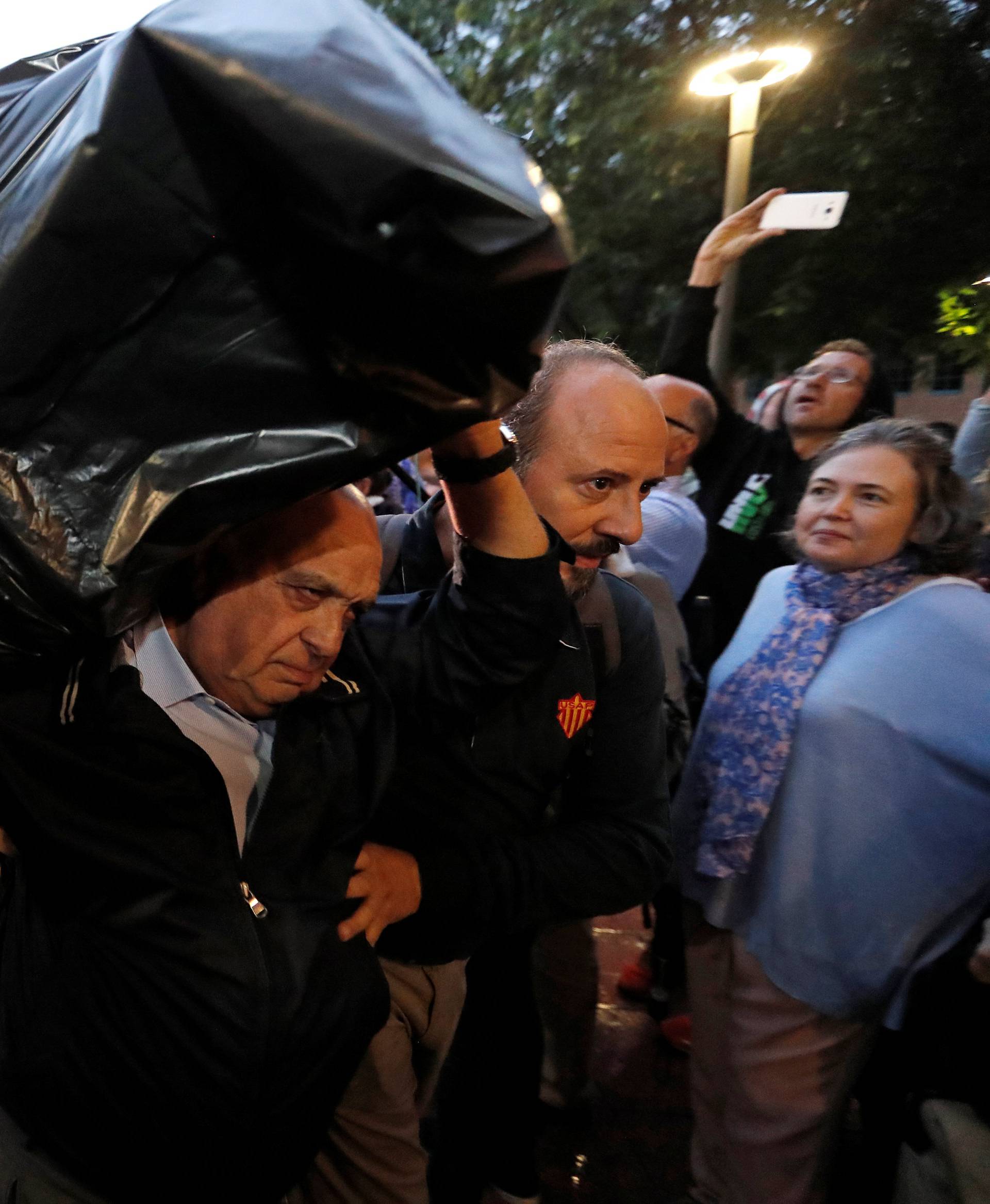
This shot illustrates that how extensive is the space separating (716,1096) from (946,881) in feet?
3.26

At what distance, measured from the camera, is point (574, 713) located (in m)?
1.66

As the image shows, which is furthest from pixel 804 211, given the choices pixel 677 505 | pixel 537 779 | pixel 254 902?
pixel 254 902

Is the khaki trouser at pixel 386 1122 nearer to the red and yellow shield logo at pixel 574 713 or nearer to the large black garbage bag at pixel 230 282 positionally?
the red and yellow shield logo at pixel 574 713

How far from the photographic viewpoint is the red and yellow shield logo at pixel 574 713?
1629 mm

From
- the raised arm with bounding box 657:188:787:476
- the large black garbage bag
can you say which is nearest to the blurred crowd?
the large black garbage bag

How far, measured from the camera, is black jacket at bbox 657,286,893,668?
3.71 m

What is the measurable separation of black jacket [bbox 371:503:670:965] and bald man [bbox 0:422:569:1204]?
0.87 ft

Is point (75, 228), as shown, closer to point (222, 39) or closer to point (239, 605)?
point (222, 39)

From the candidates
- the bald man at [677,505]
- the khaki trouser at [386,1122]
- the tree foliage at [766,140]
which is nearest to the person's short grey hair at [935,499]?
the bald man at [677,505]

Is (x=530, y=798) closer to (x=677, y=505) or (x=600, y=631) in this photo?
(x=600, y=631)

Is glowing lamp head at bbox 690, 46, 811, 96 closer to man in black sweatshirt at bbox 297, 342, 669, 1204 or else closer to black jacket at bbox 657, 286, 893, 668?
black jacket at bbox 657, 286, 893, 668

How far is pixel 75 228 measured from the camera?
761 mm

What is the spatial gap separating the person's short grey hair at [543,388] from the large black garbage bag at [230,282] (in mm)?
821

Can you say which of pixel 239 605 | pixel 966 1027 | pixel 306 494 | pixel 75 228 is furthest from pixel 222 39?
pixel 966 1027
